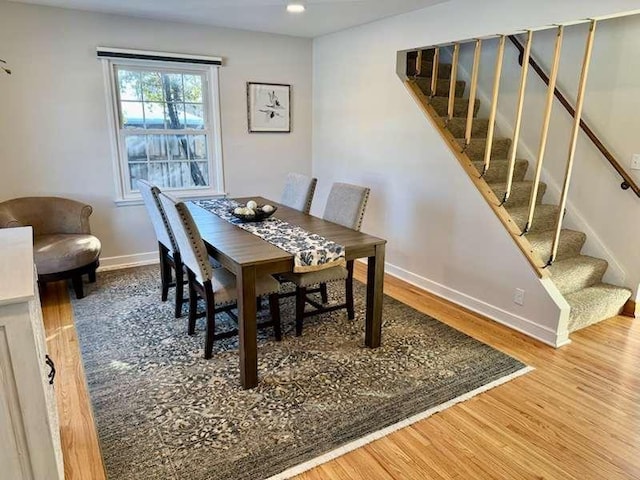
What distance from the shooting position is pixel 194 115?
4.65 m

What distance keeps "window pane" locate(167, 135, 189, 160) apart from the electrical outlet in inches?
138

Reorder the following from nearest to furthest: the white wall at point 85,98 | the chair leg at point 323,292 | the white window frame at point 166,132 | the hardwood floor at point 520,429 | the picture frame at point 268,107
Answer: the hardwood floor at point 520,429, the chair leg at point 323,292, the white wall at point 85,98, the white window frame at point 166,132, the picture frame at point 268,107

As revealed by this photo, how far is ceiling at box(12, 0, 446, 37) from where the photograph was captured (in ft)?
11.6

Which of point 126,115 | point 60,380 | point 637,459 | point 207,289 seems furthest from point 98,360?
point 637,459

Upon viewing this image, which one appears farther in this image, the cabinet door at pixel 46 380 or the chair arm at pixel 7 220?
the chair arm at pixel 7 220

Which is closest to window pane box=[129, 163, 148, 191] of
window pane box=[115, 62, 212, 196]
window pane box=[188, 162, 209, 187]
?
window pane box=[115, 62, 212, 196]

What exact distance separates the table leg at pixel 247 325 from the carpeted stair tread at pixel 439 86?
8.86 feet

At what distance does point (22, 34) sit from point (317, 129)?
2987 mm

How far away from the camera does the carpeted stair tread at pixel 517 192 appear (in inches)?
144

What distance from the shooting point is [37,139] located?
3.90 m

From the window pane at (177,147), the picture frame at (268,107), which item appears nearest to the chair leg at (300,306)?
the window pane at (177,147)

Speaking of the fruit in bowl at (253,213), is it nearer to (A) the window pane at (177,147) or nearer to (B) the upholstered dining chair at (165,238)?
(B) the upholstered dining chair at (165,238)

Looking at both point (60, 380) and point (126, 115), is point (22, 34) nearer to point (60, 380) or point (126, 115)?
point (126, 115)

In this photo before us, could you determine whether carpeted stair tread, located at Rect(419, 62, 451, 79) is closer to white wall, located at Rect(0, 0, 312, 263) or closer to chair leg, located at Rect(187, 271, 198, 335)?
white wall, located at Rect(0, 0, 312, 263)
